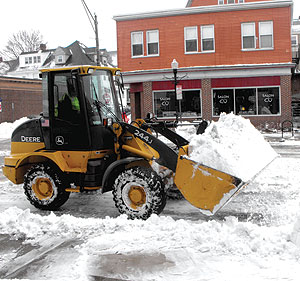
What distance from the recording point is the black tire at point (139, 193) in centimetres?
628

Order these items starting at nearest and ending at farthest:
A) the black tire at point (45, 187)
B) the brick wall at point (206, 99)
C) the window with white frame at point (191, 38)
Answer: the black tire at point (45, 187) → the brick wall at point (206, 99) → the window with white frame at point (191, 38)

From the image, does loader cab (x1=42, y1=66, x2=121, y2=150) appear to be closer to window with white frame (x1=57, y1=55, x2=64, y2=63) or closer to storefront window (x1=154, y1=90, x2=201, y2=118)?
storefront window (x1=154, y1=90, x2=201, y2=118)

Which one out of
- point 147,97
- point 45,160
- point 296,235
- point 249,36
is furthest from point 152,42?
point 296,235

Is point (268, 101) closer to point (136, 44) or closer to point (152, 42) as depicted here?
point (152, 42)

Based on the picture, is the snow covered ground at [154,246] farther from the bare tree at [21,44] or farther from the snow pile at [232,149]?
the bare tree at [21,44]

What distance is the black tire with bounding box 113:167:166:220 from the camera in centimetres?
628

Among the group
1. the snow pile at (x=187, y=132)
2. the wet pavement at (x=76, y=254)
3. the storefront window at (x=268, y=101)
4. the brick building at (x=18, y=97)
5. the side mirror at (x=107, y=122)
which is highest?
the brick building at (x=18, y=97)

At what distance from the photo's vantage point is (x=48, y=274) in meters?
4.78

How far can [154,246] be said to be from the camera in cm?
534

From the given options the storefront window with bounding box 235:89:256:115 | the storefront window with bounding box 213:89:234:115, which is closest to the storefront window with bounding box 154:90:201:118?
the storefront window with bounding box 213:89:234:115

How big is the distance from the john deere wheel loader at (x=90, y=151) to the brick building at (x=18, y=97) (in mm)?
31706

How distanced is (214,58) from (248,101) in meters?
3.51

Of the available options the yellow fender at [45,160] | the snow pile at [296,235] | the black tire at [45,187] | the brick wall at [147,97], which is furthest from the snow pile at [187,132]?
the brick wall at [147,97]

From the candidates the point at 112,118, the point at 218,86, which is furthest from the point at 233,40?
the point at 112,118
